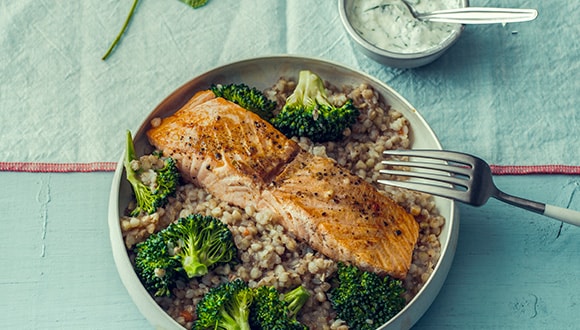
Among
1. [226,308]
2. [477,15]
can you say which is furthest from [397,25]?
[226,308]

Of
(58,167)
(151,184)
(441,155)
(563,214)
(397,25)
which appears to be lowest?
(58,167)

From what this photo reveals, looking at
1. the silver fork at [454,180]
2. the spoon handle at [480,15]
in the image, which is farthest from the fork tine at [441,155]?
the spoon handle at [480,15]

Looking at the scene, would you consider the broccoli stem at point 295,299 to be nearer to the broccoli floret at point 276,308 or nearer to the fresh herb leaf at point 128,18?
the broccoli floret at point 276,308

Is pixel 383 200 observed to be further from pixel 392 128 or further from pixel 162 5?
pixel 162 5

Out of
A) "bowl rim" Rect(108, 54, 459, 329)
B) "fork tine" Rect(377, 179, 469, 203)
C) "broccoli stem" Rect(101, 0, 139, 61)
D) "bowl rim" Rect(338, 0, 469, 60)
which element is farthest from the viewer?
"broccoli stem" Rect(101, 0, 139, 61)

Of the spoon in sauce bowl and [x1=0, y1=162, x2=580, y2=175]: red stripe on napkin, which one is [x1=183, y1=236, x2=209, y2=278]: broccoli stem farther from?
the spoon in sauce bowl

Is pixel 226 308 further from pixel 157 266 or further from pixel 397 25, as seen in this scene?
pixel 397 25

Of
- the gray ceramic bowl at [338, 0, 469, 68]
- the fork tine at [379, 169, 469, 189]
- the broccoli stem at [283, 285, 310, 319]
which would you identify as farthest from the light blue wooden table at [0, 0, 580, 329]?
the broccoli stem at [283, 285, 310, 319]

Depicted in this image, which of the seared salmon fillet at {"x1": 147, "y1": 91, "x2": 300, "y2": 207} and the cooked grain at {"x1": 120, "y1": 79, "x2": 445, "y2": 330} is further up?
the seared salmon fillet at {"x1": 147, "y1": 91, "x2": 300, "y2": 207}
